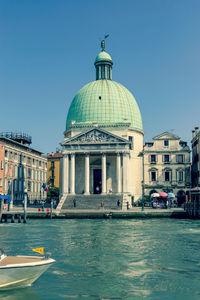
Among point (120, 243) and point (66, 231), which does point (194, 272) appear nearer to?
point (120, 243)

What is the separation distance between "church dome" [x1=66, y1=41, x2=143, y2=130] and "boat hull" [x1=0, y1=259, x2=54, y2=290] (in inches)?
2102

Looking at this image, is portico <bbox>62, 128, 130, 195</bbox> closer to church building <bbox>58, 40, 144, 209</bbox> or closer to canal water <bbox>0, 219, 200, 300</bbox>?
church building <bbox>58, 40, 144, 209</bbox>

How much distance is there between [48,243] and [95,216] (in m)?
22.3

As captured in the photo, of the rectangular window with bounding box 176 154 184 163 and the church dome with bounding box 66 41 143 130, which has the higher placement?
the church dome with bounding box 66 41 143 130

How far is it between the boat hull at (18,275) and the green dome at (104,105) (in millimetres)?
53717

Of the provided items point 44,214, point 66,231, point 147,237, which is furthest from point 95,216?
point 147,237

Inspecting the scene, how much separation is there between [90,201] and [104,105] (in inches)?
878

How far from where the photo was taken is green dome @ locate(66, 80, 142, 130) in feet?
224

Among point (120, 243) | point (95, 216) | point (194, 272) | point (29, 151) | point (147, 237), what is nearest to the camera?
point (194, 272)

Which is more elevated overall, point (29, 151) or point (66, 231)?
point (29, 151)

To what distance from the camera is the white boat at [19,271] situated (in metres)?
12.9

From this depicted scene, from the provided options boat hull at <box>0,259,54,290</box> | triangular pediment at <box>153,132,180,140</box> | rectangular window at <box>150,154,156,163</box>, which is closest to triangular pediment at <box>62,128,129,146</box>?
rectangular window at <box>150,154,156,163</box>

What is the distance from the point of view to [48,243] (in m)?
24.4

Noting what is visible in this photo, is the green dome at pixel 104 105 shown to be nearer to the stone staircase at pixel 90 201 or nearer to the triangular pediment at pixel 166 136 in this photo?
the triangular pediment at pixel 166 136
